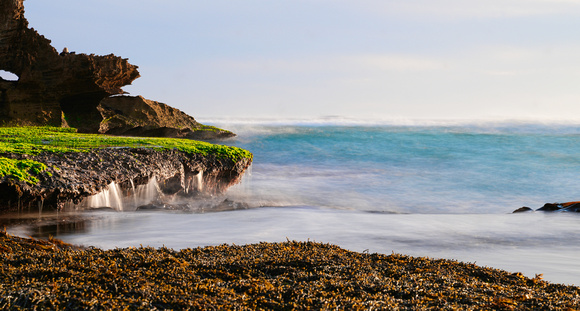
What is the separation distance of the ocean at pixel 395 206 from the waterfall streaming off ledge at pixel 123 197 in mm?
229

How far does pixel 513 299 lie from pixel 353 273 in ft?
4.34

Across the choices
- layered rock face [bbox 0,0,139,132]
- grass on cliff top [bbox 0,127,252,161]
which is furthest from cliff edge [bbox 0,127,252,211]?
layered rock face [bbox 0,0,139,132]

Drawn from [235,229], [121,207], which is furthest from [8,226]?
[235,229]

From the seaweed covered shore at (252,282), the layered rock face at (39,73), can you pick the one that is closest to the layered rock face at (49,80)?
the layered rock face at (39,73)

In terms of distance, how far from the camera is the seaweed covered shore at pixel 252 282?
3570mm

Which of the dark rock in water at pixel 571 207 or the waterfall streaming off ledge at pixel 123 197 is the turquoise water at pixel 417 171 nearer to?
the dark rock in water at pixel 571 207

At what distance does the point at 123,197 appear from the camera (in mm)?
8664

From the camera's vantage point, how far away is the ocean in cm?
696

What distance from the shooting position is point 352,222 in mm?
9250

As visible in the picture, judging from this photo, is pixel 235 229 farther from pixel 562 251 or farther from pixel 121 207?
pixel 562 251

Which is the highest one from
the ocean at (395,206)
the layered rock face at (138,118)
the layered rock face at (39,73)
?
the layered rock face at (39,73)

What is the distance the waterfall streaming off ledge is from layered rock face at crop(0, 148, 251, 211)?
12 centimetres

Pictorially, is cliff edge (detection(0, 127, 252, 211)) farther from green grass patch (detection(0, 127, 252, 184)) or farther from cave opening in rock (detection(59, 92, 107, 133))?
cave opening in rock (detection(59, 92, 107, 133))

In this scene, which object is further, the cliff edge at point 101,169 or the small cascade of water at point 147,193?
the small cascade of water at point 147,193
